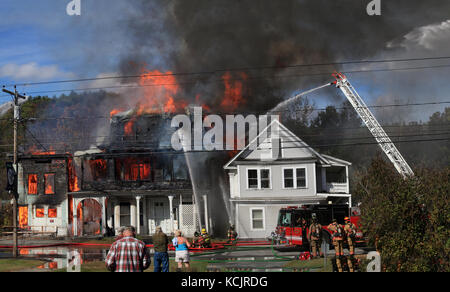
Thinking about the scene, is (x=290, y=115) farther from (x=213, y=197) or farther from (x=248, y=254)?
(x=248, y=254)

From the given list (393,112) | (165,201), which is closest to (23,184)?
(165,201)

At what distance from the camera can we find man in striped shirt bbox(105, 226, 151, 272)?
10.5m

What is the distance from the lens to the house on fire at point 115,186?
38062 mm

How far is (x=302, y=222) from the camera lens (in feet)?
85.1

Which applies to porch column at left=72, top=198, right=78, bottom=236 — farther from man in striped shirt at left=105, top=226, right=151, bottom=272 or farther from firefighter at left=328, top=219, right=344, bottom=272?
man in striped shirt at left=105, top=226, right=151, bottom=272

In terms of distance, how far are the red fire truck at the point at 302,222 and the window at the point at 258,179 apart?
9247 millimetres

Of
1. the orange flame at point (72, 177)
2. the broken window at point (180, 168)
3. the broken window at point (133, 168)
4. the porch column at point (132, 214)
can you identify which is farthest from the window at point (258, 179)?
the orange flame at point (72, 177)

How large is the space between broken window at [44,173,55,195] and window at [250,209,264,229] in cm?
1719

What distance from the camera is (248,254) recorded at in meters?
25.0

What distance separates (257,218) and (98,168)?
13977 millimetres

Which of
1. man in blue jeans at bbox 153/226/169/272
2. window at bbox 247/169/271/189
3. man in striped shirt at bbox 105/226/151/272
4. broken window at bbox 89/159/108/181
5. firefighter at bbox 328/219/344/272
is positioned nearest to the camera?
man in striped shirt at bbox 105/226/151/272
